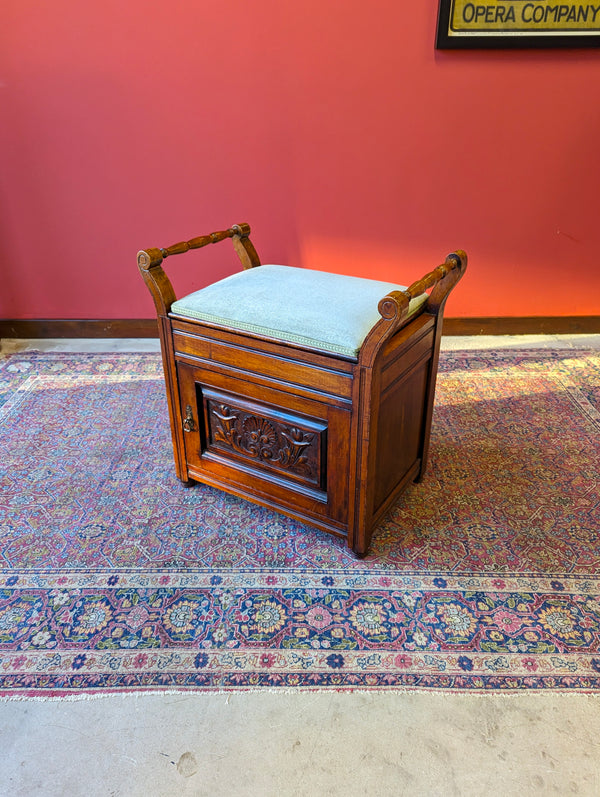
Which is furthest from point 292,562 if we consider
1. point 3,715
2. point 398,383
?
point 3,715

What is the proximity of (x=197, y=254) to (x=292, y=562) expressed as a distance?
1.86m

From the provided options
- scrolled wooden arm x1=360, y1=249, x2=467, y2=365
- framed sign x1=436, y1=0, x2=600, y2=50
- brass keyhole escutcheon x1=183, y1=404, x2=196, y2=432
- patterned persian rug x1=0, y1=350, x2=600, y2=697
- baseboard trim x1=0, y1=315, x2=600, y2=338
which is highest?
framed sign x1=436, y1=0, x2=600, y2=50

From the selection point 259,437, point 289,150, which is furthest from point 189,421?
point 289,150

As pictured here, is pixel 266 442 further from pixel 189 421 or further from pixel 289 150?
pixel 289 150

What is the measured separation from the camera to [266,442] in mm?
1802

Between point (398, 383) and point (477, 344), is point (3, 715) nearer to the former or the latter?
point (398, 383)

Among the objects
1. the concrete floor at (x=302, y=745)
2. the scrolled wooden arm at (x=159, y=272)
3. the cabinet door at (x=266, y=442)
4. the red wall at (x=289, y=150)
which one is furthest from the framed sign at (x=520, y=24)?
the concrete floor at (x=302, y=745)

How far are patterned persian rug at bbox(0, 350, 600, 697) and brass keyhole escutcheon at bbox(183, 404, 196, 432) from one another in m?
0.26

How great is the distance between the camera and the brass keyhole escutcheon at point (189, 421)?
1.92 metres

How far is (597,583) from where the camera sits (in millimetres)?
1670

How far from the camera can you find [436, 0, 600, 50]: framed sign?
2.56 metres

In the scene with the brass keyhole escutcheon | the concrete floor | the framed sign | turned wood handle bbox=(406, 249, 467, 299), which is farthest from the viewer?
the framed sign

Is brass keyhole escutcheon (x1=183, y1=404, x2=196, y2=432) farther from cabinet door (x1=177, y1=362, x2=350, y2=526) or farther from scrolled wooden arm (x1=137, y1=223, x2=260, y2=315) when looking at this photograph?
scrolled wooden arm (x1=137, y1=223, x2=260, y2=315)

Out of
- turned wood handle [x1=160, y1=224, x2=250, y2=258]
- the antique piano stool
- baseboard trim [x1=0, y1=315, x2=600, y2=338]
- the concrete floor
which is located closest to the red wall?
baseboard trim [x1=0, y1=315, x2=600, y2=338]
